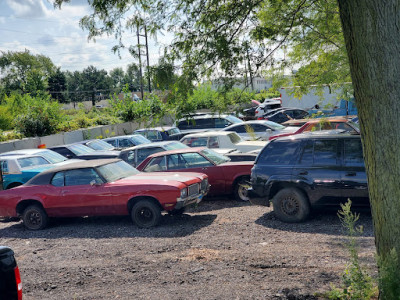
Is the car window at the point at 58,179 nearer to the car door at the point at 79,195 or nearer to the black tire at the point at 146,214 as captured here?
the car door at the point at 79,195

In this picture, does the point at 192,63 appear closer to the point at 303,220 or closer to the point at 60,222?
the point at 303,220

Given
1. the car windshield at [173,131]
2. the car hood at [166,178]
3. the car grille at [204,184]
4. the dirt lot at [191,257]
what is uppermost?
the car windshield at [173,131]

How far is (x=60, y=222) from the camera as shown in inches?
476

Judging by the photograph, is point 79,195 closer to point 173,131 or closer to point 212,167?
point 212,167

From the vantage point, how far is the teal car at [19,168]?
15172 mm

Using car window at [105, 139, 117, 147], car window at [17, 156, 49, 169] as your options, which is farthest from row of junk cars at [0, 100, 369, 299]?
car window at [105, 139, 117, 147]

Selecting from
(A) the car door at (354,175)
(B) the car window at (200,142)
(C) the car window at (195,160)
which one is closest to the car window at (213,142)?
(B) the car window at (200,142)

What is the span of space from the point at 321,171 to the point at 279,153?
3.15ft

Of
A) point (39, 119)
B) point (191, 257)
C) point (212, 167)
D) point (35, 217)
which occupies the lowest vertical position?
point (191, 257)

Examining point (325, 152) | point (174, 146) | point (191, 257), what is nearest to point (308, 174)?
point (325, 152)

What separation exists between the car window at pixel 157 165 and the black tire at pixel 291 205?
3.91 m

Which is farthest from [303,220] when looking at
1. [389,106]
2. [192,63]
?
[389,106]

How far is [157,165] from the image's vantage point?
13094mm

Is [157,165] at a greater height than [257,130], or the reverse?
[257,130]
